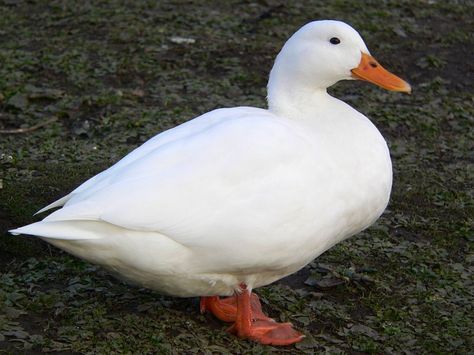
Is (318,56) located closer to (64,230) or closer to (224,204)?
(224,204)

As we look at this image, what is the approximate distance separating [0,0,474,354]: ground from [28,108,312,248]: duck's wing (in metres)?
0.58

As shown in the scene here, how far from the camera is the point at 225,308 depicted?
4660mm

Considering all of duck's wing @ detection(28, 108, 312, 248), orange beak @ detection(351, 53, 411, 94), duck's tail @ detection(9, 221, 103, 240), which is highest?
orange beak @ detection(351, 53, 411, 94)

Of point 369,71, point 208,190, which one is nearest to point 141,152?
point 208,190

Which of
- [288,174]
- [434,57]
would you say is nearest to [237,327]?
[288,174]

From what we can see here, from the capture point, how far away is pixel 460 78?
7914 mm

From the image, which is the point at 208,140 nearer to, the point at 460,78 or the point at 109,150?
the point at 109,150

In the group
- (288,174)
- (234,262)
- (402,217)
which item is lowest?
(402,217)

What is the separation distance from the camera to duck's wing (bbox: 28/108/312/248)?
4.02 meters

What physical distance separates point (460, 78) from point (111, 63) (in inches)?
120

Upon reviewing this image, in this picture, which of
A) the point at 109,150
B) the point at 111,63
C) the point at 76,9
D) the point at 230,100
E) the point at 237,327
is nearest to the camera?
the point at 237,327

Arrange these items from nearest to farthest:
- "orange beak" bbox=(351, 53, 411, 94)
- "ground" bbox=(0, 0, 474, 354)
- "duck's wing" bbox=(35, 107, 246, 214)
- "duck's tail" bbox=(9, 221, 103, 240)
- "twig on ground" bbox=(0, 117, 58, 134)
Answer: "duck's tail" bbox=(9, 221, 103, 240) < "duck's wing" bbox=(35, 107, 246, 214) < "ground" bbox=(0, 0, 474, 354) < "orange beak" bbox=(351, 53, 411, 94) < "twig on ground" bbox=(0, 117, 58, 134)

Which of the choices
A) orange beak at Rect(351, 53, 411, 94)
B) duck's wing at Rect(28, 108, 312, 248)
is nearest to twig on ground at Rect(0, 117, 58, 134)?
duck's wing at Rect(28, 108, 312, 248)

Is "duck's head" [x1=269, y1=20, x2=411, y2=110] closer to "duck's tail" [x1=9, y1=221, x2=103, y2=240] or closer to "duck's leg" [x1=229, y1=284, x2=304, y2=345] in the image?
"duck's leg" [x1=229, y1=284, x2=304, y2=345]
